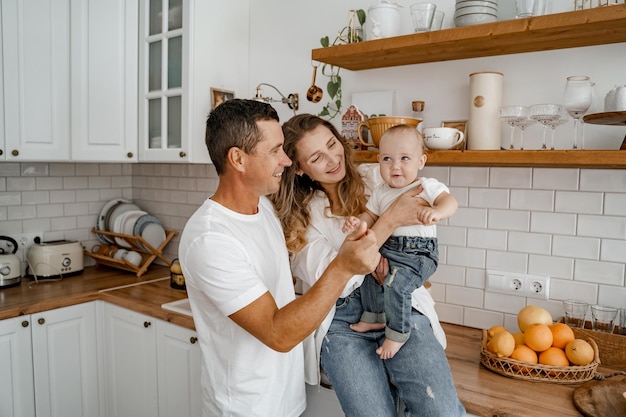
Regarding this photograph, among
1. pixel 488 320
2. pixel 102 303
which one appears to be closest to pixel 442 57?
pixel 488 320

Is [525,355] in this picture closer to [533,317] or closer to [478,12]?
[533,317]

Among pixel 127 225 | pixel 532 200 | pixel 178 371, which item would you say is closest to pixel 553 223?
pixel 532 200

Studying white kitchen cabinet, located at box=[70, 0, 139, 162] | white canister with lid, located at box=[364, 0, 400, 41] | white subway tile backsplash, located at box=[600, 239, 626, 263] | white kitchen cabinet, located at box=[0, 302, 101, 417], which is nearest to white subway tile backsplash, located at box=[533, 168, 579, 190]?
white subway tile backsplash, located at box=[600, 239, 626, 263]

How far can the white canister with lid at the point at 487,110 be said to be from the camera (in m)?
2.00

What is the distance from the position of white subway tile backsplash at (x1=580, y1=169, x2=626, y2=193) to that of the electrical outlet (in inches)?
14.9

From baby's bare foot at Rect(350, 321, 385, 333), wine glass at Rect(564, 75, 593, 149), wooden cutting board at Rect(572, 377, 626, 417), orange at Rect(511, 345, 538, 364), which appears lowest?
wooden cutting board at Rect(572, 377, 626, 417)

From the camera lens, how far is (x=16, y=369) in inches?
96.9

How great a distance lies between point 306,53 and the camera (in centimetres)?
270

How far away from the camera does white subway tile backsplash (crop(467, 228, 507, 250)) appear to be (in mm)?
2131

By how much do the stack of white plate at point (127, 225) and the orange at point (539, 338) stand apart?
2.17 metres

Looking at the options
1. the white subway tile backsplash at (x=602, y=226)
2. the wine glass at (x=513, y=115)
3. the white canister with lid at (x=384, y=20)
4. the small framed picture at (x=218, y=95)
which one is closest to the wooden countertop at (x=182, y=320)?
the white subway tile backsplash at (x=602, y=226)

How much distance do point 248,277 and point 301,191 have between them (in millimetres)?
551

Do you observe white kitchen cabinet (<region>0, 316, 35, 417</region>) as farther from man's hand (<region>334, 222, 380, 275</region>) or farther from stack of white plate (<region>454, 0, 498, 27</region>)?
stack of white plate (<region>454, 0, 498, 27</region>)

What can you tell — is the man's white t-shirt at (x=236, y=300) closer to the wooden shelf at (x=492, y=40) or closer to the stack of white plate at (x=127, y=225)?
the wooden shelf at (x=492, y=40)
